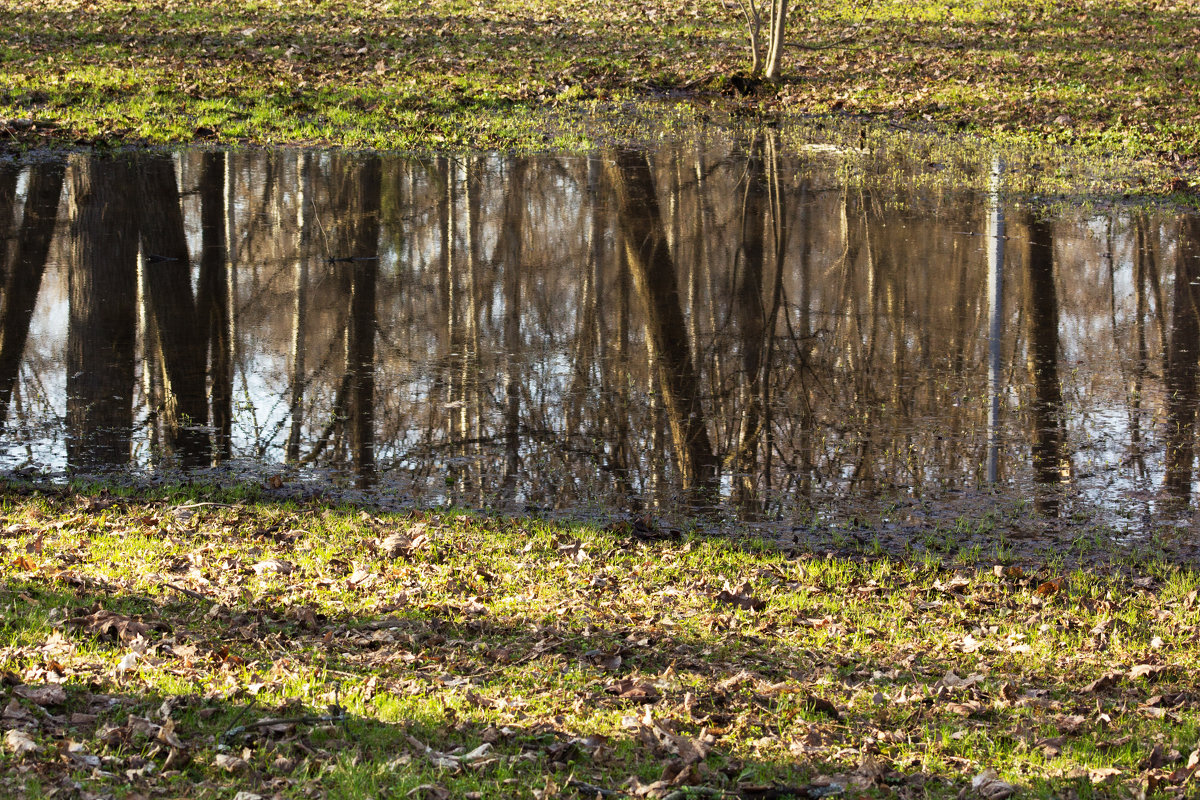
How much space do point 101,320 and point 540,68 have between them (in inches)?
650

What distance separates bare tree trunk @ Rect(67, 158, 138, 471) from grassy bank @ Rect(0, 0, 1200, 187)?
14.6 ft

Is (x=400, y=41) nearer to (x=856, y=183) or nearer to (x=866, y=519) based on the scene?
(x=856, y=183)

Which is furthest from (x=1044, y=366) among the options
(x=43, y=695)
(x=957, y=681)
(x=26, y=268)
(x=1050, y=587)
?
(x=26, y=268)

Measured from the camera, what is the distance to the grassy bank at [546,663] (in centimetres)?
450

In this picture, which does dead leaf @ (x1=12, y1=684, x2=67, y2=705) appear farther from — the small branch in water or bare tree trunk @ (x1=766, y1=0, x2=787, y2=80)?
bare tree trunk @ (x1=766, y1=0, x2=787, y2=80)

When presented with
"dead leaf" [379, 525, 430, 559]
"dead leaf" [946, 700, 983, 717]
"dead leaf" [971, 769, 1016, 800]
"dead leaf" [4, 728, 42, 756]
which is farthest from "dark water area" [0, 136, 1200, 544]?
"dead leaf" [4, 728, 42, 756]

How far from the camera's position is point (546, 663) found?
218 inches

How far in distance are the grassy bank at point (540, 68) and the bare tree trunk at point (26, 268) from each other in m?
3.11

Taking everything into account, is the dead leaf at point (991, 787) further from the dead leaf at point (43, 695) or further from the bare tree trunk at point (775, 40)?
the bare tree trunk at point (775, 40)

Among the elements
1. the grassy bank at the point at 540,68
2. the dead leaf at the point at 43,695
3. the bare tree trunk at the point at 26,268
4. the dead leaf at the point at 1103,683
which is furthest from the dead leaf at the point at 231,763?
the grassy bank at the point at 540,68

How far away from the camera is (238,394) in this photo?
9680mm

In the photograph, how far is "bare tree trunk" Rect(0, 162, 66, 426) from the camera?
34.1 feet

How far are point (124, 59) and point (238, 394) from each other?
18.1m

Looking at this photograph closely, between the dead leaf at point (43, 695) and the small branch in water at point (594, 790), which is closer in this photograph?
the small branch in water at point (594, 790)
